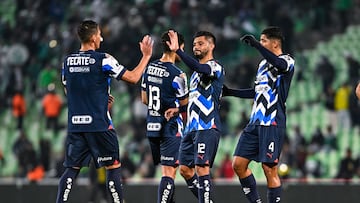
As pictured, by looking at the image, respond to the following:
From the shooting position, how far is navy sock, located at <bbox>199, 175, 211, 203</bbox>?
14125 mm

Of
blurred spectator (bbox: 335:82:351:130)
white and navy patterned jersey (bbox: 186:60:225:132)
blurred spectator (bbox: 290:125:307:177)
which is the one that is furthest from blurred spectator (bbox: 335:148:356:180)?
white and navy patterned jersey (bbox: 186:60:225:132)

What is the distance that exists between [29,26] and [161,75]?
1592cm

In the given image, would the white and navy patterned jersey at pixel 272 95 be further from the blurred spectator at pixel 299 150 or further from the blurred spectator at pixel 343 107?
the blurred spectator at pixel 343 107

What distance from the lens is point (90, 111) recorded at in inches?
537

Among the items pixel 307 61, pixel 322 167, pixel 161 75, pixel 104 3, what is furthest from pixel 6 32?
pixel 161 75

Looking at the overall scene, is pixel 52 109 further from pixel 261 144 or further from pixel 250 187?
pixel 261 144

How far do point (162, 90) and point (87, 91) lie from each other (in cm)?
149

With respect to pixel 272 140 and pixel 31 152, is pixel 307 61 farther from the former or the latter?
pixel 272 140

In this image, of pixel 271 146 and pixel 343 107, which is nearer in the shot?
pixel 271 146

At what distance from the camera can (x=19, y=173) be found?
25.6 m

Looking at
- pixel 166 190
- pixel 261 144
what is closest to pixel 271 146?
pixel 261 144

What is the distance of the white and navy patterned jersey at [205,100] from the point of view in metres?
14.3

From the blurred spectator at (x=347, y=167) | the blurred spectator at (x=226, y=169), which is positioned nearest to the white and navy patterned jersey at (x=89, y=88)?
the blurred spectator at (x=347, y=167)

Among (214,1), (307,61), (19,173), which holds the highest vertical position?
(214,1)
